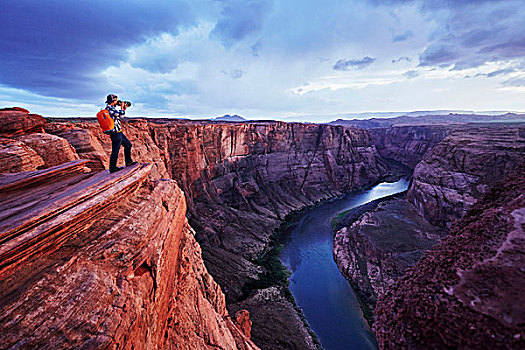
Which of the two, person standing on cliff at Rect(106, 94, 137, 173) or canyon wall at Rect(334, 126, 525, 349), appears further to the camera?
person standing on cliff at Rect(106, 94, 137, 173)

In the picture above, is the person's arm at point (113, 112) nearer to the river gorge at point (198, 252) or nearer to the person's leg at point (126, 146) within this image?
the person's leg at point (126, 146)

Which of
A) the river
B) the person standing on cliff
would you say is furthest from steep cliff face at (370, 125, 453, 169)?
the person standing on cliff

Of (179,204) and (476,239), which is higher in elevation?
(476,239)

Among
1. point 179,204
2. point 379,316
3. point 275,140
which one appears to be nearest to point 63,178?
point 179,204

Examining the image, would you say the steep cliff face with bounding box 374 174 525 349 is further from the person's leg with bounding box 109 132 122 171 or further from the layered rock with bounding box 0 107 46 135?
the layered rock with bounding box 0 107 46 135

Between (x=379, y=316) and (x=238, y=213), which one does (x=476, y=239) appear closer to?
(x=379, y=316)
